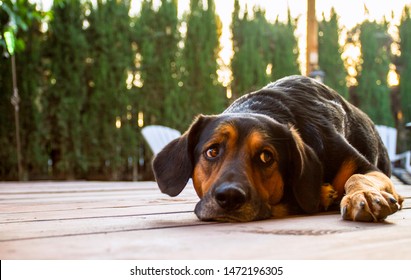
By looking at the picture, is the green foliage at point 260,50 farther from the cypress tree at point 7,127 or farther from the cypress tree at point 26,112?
the cypress tree at point 7,127

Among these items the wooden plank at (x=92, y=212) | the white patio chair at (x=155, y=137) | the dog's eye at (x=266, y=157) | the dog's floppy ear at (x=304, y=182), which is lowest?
the white patio chair at (x=155, y=137)

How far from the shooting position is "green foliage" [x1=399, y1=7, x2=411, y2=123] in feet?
36.0

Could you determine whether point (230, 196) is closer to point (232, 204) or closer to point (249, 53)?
point (232, 204)

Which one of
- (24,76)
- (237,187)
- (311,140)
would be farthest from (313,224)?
(24,76)

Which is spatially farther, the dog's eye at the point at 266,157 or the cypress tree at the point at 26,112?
the cypress tree at the point at 26,112

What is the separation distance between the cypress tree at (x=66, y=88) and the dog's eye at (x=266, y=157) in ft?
19.5

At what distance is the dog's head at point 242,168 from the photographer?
80.5 inches

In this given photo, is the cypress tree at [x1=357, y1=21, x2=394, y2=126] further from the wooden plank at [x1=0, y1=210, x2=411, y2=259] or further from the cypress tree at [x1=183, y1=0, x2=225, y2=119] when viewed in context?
the wooden plank at [x1=0, y1=210, x2=411, y2=259]

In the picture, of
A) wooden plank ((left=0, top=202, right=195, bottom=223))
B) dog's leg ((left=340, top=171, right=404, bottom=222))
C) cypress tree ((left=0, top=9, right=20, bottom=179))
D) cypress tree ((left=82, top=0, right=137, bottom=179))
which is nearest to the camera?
dog's leg ((left=340, top=171, right=404, bottom=222))

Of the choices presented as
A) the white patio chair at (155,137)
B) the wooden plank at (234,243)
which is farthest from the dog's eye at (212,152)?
the white patio chair at (155,137)

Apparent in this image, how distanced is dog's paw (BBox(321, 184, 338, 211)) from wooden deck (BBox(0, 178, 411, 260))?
186 millimetres

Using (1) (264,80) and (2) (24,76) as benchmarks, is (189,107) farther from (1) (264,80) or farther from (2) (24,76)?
(2) (24,76)

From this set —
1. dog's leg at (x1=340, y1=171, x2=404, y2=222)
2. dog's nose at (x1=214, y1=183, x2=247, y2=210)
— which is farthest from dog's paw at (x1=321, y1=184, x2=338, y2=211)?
dog's nose at (x1=214, y1=183, x2=247, y2=210)
